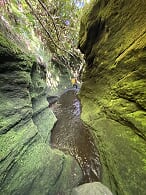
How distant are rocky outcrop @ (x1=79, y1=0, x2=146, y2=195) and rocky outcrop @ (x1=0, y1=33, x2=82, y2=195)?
86 cm

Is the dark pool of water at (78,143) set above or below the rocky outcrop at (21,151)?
below

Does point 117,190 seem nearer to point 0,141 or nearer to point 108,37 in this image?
point 0,141

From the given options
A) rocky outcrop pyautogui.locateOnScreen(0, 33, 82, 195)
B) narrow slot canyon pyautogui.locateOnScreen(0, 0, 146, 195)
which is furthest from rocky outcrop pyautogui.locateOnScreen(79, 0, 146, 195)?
rocky outcrop pyautogui.locateOnScreen(0, 33, 82, 195)

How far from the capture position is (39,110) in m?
4.82

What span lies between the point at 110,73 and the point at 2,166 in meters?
3.95

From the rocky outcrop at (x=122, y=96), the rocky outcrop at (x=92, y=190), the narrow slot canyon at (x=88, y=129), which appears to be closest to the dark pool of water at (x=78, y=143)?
the narrow slot canyon at (x=88, y=129)

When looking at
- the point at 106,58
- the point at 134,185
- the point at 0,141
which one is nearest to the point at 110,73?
the point at 106,58

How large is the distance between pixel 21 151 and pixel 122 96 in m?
2.70

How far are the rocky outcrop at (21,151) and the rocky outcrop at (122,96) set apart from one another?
86 centimetres

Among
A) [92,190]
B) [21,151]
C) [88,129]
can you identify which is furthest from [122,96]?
[21,151]

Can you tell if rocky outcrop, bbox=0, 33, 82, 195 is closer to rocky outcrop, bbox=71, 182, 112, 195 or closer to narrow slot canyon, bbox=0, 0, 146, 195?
narrow slot canyon, bbox=0, 0, 146, 195

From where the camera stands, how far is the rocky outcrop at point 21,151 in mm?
2180

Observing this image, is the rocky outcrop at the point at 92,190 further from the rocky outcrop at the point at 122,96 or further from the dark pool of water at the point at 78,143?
the dark pool of water at the point at 78,143

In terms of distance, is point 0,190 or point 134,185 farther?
point 134,185
